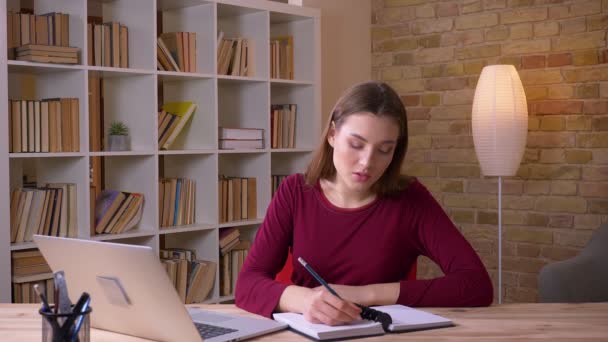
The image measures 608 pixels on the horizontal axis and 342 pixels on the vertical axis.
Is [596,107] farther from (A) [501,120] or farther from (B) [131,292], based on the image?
(B) [131,292]

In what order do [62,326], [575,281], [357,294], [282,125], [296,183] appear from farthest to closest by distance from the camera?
[282,125], [575,281], [296,183], [357,294], [62,326]

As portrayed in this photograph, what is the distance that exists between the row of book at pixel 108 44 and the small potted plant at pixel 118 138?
297 mm

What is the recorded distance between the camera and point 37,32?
130 inches

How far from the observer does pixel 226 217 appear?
4.11 m

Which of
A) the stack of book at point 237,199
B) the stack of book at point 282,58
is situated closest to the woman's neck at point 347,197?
the stack of book at point 237,199

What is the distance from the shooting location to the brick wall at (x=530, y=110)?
4.08 m

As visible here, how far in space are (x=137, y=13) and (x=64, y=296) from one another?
8.69 feet

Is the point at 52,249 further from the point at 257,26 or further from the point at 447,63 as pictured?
the point at 447,63

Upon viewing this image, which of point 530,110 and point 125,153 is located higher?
point 530,110

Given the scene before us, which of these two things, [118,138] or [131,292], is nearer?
[131,292]

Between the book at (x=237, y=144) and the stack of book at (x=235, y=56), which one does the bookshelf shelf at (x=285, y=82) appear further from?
the book at (x=237, y=144)

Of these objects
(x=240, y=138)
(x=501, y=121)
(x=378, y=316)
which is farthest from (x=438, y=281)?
(x=240, y=138)

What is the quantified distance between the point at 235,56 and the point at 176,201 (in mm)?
857

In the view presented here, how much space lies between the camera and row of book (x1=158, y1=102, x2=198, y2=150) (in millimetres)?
3834
